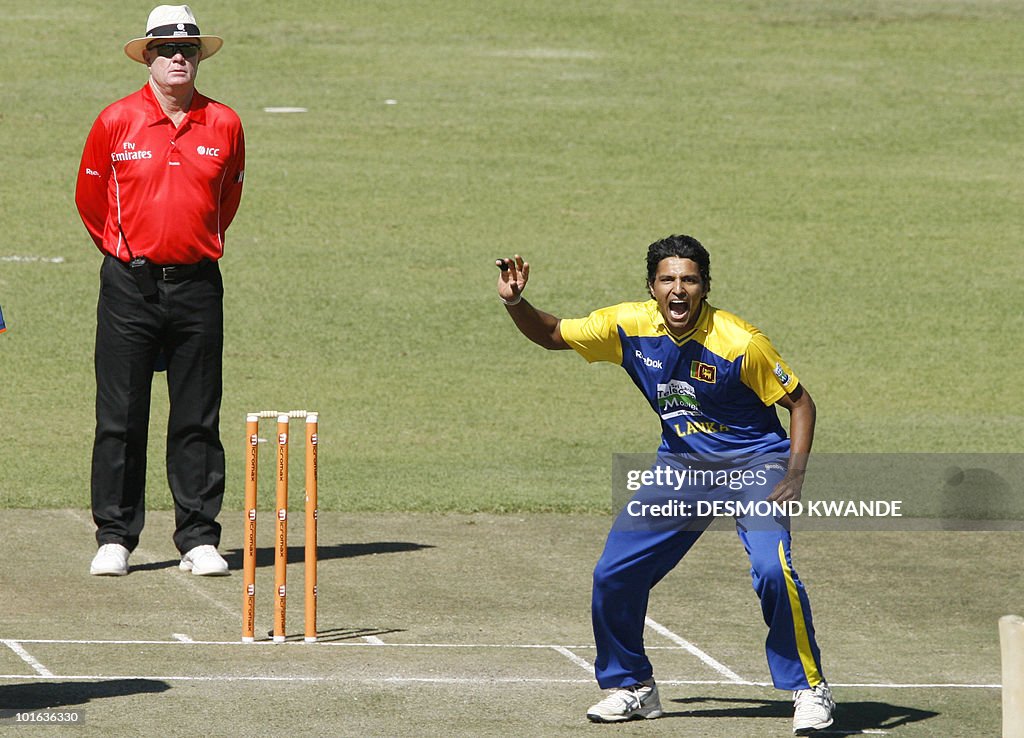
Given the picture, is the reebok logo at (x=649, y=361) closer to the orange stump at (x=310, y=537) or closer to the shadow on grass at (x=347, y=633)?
the orange stump at (x=310, y=537)

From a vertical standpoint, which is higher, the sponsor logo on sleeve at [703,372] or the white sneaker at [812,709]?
the sponsor logo on sleeve at [703,372]

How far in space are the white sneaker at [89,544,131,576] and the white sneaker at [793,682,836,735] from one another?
404cm

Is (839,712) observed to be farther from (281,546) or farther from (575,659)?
(281,546)

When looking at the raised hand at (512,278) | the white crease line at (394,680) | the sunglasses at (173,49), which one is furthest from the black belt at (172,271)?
the raised hand at (512,278)

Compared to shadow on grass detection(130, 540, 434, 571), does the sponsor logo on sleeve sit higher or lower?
higher

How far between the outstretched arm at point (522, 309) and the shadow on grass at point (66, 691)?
207 cm

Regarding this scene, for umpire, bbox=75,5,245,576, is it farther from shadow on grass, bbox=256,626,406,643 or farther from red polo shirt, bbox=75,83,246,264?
shadow on grass, bbox=256,626,406,643

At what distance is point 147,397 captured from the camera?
411 inches

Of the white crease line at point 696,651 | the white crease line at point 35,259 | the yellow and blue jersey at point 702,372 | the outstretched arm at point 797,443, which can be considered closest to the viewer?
the outstretched arm at point 797,443

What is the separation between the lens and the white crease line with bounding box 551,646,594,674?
337 inches

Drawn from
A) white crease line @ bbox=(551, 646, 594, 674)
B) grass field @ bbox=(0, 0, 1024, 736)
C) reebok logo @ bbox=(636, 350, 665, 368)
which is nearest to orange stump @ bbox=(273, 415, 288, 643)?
grass field @ bbox=(0, 0, 1024, 736)

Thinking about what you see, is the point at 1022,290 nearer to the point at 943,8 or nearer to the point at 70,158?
the point at 70,158

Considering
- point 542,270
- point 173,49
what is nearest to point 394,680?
point 173,49

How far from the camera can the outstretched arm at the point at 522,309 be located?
7.89 meters
